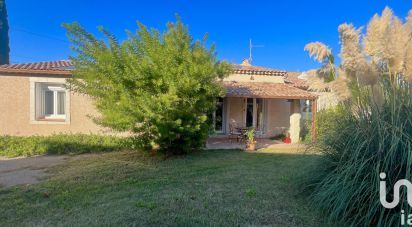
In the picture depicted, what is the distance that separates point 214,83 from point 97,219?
21.2 ft

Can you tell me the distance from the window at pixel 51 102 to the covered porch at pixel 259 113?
8366mm

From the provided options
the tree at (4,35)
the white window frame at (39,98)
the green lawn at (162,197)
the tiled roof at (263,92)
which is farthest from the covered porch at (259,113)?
the tree at (4,35)

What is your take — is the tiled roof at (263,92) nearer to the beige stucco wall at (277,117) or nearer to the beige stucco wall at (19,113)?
the beige stucco wall at (277,117)

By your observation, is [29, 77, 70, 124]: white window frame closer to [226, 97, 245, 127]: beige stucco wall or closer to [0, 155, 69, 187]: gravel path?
[0, 155, 69, 187]: gravel path

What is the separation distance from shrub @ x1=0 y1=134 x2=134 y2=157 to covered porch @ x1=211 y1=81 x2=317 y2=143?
6.40 metres

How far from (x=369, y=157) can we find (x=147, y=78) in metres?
6.64

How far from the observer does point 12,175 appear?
7.43 m

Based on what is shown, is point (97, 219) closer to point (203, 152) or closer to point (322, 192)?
point (322, 192)

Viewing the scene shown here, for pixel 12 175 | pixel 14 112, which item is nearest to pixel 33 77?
pixel 14 112

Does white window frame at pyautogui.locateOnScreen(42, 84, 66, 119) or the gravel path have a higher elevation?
white window frame at pyautogui.locateOnScreen(42, 84, 66, 119)

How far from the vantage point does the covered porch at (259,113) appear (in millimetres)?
15383

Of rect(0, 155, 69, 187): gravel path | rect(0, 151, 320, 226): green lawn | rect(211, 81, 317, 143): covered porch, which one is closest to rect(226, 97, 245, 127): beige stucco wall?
rect(211, 81, 317, 143): covered porch

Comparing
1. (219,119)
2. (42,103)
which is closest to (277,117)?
(219,119)

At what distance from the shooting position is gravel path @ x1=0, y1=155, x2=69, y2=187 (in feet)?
22.6
